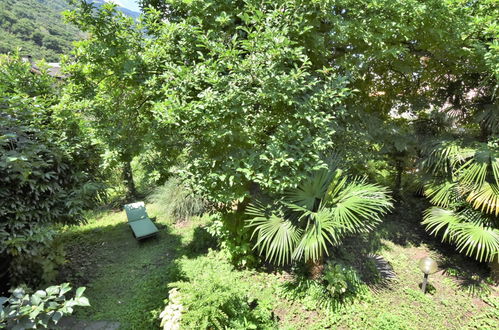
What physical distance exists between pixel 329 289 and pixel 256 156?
2.11m

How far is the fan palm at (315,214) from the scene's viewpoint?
3.27 meters

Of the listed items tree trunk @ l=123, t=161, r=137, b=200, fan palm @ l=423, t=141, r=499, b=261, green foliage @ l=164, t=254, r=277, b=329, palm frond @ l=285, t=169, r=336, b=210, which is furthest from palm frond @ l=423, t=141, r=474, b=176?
tree trunk @ l=123, t=161, r=137, b=200

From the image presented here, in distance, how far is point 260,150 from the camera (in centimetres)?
354

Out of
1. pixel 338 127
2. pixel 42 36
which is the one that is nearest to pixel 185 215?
pixel 338 127

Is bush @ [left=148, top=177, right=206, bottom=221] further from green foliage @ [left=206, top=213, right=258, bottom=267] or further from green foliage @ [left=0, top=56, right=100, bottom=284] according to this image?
green foliage @ [left=0, top=56, right=100, bottom=284]

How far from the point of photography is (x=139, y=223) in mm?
5891

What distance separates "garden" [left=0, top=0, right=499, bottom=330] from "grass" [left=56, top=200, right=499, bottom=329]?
0.10ft

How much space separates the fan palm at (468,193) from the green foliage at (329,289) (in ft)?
5.88

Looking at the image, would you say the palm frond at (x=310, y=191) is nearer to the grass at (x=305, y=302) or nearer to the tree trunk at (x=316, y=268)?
the tree trunk at (x=316, y=268)

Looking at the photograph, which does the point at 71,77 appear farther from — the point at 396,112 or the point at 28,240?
the point at 396,112

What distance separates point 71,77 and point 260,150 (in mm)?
3075

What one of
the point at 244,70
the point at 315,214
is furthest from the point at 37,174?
the point at 315,214

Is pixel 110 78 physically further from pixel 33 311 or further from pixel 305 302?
pixel 305 302

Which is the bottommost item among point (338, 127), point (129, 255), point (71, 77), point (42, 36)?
point (129, 255)
